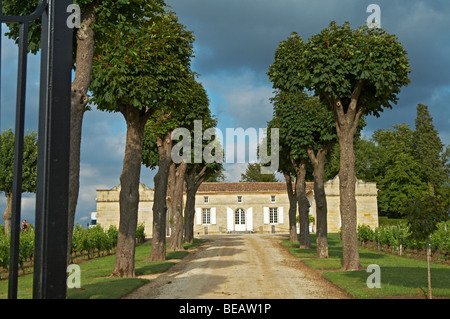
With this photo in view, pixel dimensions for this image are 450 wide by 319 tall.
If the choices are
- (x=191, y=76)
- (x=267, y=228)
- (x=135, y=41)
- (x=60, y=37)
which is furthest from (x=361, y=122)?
(x=267, y=228)

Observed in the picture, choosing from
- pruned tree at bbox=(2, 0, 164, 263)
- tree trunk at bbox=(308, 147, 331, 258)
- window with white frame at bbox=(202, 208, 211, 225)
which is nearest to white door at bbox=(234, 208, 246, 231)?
window with white frame at bbox=(202, 208, 211, 225)

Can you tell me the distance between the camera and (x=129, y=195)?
626 inches

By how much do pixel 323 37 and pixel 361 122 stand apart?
28.0 feet

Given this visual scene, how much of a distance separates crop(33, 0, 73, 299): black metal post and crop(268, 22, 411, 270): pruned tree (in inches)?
502

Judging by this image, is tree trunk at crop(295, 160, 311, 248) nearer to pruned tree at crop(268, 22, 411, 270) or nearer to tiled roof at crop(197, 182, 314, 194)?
pruned tree at crop(268, 22, 411, 270)

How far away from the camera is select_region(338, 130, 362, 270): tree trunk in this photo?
16.1m

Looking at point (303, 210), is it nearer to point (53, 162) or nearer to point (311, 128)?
point (311, 128)

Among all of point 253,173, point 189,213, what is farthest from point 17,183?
point 253,173

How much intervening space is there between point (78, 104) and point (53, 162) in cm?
502

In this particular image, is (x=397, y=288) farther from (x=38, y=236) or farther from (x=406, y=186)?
(x=406, y=186)

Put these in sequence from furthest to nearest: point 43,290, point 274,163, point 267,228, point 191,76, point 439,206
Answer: point 267,228 < point 274,163 < point 191,76 < point 439,206 < point 43,290

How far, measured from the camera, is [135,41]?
53.6 ft

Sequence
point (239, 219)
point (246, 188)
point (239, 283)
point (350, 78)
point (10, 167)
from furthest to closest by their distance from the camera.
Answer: point (246, 188)
point (239, 219)
point (10, 167)
point (350, 78)
point (239, 283)
